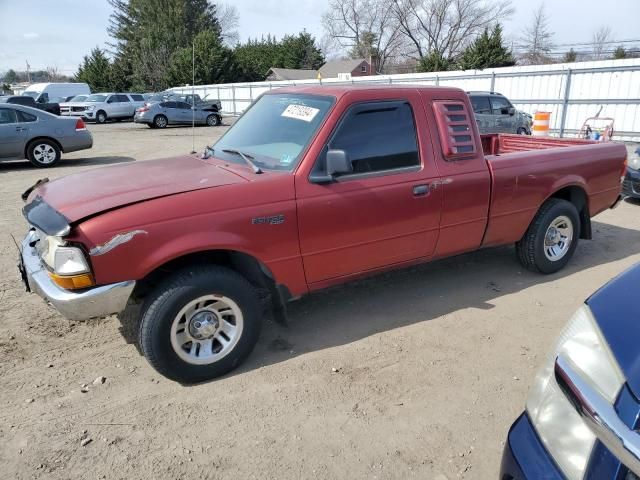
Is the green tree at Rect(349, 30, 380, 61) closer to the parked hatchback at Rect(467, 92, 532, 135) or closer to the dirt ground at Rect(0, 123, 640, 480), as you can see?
the parked hatchback at Rect(467, 92, 532, 135)

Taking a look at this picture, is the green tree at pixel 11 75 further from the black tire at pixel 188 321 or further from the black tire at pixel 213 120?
the black tire at pixel 188 321

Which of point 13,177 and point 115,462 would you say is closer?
point 115,462

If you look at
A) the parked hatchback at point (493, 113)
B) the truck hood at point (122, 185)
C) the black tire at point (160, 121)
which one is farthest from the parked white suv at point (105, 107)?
the truck hood at point (122, 185)

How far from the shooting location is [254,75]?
2211 inches

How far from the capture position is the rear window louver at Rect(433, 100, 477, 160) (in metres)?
4.10

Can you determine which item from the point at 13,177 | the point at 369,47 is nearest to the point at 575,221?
the point at 13,177

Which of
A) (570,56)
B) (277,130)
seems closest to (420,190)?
(277,130)

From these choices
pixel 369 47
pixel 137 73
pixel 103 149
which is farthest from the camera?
pixel 369 47

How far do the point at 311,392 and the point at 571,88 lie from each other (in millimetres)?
19478

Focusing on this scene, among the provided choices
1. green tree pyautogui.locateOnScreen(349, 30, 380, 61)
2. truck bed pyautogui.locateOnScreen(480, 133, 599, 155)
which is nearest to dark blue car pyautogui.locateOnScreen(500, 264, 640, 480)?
truck bed pyautogui.locateOnScreen(480, 133, 599, 155)

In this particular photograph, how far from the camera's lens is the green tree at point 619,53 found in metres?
43.1

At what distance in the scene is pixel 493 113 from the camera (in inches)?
571

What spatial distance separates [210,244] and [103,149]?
15432mm

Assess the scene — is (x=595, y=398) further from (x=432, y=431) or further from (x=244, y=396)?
(x=244, y=396)
